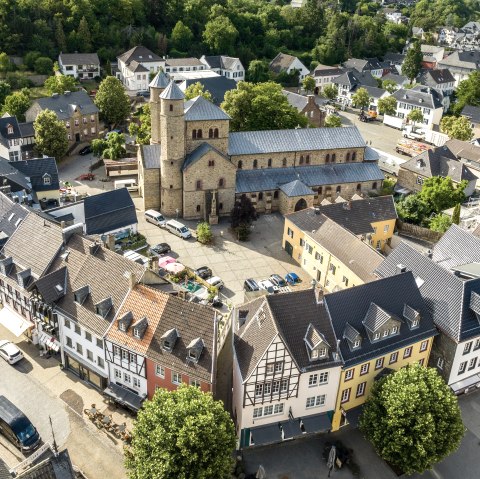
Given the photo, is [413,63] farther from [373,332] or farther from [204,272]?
[373,332]

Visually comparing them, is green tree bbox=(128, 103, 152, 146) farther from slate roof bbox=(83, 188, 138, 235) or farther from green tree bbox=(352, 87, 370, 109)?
green tree bbox=(352, 87, 370, 109)

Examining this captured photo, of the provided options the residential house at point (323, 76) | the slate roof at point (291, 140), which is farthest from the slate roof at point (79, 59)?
the slate roof at point (291, 140)

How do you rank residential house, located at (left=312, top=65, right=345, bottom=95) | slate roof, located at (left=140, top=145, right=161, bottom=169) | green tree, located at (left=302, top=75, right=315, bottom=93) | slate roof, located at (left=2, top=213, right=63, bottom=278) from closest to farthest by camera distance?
slate roof, located at (left=2, top=213, right=63, bottom=278), slate roof, located at (left=140, top=145, right=161, bottom=169), green tree, located at (left=302, top=75, right=315, bottom=93), residential house, located at (left=312, top=65, right=345, bottom=95)

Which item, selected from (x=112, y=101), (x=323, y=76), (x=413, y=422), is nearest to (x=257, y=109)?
(x=112, y=101)

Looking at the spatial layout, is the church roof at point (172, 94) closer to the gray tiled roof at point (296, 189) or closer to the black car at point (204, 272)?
the gray tiled roof at point (296, 189)

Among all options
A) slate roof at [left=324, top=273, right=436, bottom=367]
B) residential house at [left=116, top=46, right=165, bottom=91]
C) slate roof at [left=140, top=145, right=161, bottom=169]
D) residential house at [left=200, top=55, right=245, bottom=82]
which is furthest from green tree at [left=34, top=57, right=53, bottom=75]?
slate roof at [left=324, top=273, right=436, bottom=367]

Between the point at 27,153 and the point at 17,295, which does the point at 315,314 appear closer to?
the point at 17,295
